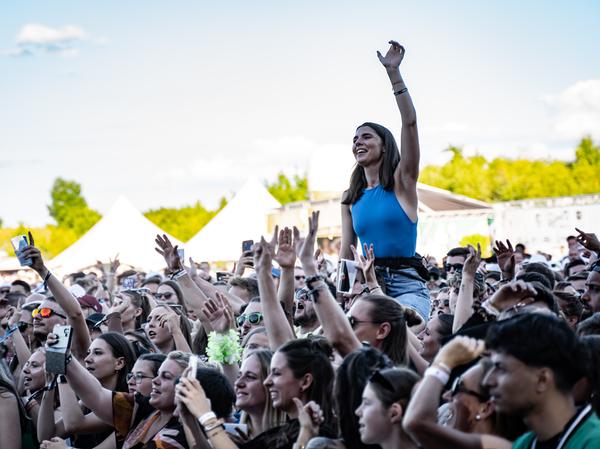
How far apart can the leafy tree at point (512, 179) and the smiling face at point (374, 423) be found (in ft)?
231

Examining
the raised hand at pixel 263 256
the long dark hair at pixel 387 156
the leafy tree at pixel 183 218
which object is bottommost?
the leafy tree at pixel 183 218

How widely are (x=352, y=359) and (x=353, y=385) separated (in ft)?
0.42

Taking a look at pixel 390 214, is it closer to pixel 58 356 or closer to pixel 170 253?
pixel 170 253

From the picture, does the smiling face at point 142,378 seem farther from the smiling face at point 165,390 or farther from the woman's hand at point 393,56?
the woman's hand at point 393,56

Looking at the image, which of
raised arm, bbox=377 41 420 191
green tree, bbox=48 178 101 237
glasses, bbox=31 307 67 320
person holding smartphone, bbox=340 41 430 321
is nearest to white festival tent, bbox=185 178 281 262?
Result: glasses, bbox=31 307 67 320

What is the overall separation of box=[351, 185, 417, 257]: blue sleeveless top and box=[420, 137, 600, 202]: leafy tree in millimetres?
67825

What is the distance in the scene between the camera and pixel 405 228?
6383 millimetres

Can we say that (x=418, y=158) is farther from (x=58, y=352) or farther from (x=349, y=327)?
(x=58, y=352)

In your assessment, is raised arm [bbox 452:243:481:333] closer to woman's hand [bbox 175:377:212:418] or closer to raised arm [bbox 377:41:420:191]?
raised arm [bbox 377:41:420:191]

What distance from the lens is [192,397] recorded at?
15.1 feet

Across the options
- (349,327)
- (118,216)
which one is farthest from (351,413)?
(118,216)

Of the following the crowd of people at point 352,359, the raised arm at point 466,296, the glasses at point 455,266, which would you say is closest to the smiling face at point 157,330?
the crowd of people at point 352,359

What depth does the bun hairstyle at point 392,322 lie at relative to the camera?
511cm

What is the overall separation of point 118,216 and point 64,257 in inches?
80.9
